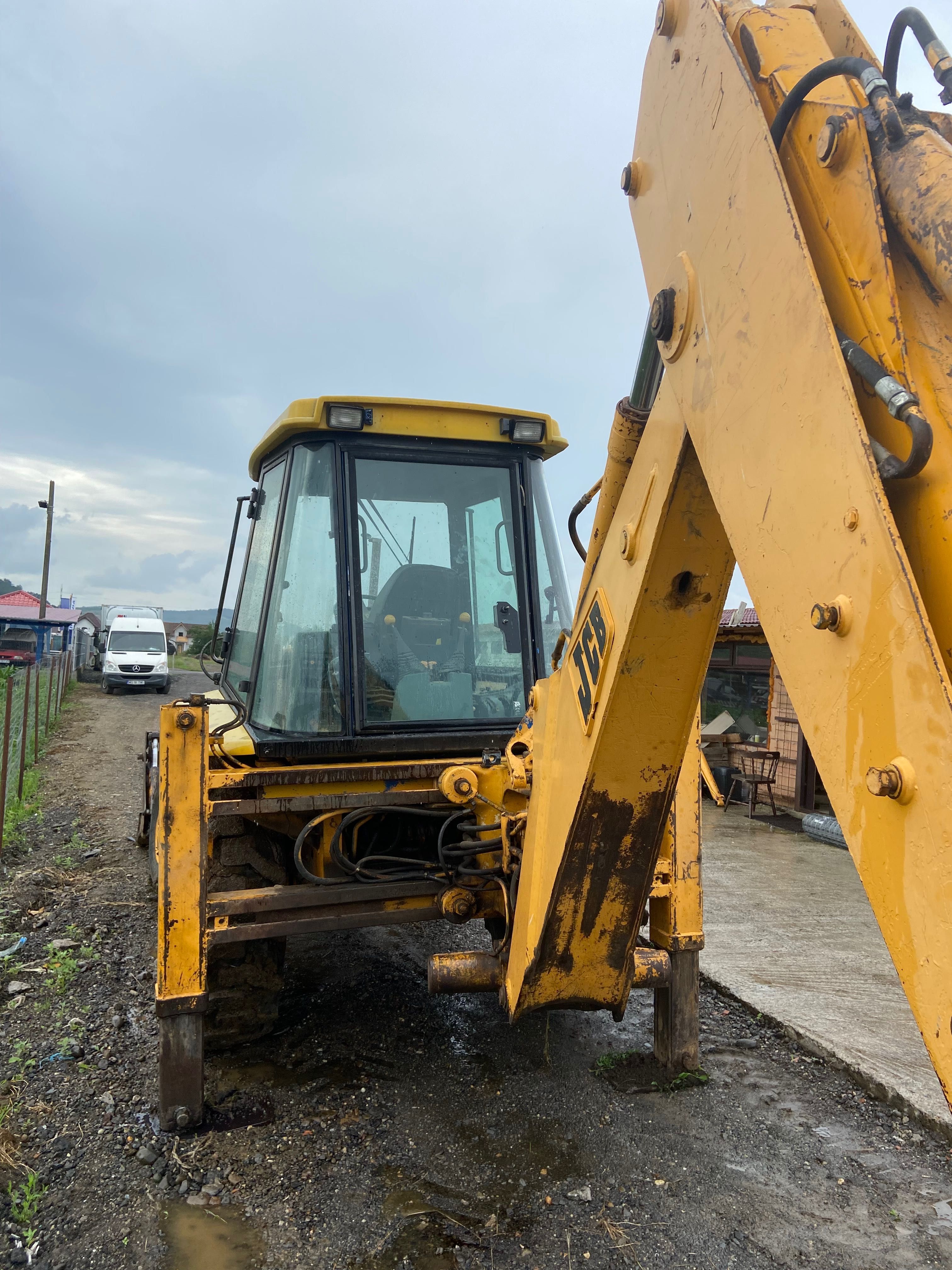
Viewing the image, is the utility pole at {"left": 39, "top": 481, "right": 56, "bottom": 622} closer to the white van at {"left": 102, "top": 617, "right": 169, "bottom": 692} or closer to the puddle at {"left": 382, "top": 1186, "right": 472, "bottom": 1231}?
the white van at {"left": 102, "top": 617, "right": 169, "bottom": 692}

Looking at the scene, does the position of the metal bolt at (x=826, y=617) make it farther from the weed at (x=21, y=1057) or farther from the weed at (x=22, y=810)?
the weed at (x=22, y=810)

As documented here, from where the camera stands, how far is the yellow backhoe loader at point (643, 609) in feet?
3.69

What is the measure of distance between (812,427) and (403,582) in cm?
248

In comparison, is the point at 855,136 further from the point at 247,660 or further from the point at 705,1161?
the point at 247,660

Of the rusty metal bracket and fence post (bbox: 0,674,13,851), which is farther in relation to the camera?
fence post (bbox: 0,674,13,851)

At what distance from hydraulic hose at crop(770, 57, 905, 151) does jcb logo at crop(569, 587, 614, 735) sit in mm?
1099

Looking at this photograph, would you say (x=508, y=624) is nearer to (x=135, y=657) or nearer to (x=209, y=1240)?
(x=209, y=1240)

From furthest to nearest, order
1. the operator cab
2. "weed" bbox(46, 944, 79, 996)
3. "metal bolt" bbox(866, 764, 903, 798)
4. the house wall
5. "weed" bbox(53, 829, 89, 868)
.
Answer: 1. the house wall
2. "weed" bbox(53, 829, 89, 868)
3. "weed" bbox(46, 944, 79, 996)
4. the operator cab
5. "metal bolt" bbox(866, 764, 903, 798)

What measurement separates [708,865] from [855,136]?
21.4 feet

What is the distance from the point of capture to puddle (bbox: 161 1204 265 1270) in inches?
91.8

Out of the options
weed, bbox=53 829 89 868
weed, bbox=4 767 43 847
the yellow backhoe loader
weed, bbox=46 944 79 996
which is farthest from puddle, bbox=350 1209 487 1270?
Answer: weed, bbox=4 767 43 847

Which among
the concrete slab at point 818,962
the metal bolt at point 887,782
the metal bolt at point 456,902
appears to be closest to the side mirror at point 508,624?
the metal bolt at point 456,902

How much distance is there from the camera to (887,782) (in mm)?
1031

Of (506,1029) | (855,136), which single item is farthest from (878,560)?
(506,1029)
